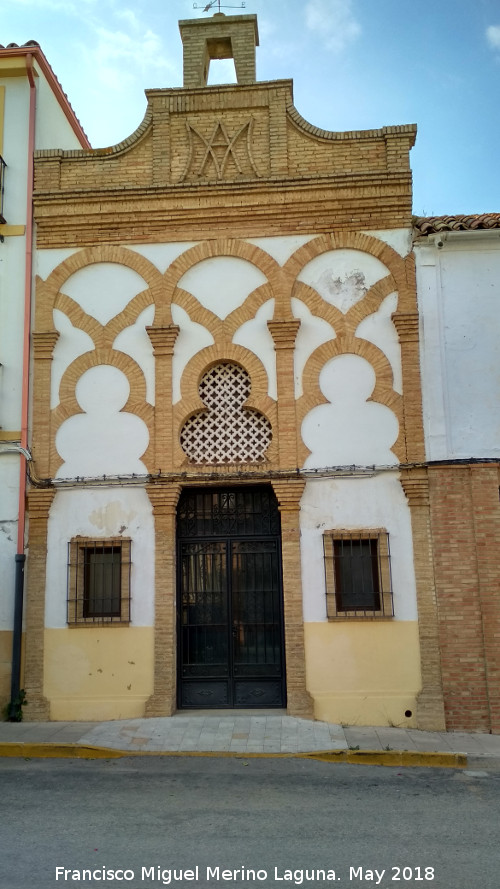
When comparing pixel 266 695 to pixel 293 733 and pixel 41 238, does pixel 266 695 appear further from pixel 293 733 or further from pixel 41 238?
pixel 41 238

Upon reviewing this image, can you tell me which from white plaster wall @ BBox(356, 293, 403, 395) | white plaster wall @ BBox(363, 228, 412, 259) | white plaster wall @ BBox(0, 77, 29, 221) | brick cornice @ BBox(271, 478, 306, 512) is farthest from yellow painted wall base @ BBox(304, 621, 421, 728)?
white plaster wall @ BBox(0, 77, 29, 221)

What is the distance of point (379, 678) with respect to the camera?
361 inches

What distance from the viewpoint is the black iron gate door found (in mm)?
9711

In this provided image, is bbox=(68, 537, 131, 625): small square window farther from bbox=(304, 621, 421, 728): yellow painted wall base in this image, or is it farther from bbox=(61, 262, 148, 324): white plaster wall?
bbox=(61, 262, 148, 324): white plaster wall

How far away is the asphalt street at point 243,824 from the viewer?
4.95m

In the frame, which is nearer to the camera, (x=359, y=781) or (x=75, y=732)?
(x=359, y=781)

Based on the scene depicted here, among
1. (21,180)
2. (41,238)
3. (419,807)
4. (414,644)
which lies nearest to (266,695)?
(414,644)

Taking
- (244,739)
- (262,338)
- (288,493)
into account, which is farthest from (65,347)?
(244,739)

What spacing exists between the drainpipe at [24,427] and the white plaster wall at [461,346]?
5.41m

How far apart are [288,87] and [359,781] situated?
903cm

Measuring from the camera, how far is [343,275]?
1009 centimetres

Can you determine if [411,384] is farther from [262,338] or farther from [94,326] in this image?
[94,326]

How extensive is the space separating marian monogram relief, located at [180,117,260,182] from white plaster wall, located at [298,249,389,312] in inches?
66.4

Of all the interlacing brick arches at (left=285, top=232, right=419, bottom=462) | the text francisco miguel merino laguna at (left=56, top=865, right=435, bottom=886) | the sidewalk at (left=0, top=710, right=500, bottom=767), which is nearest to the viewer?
the text francisco miguel merino laguna at (left=56, top=865, right=435, bottom=886)
